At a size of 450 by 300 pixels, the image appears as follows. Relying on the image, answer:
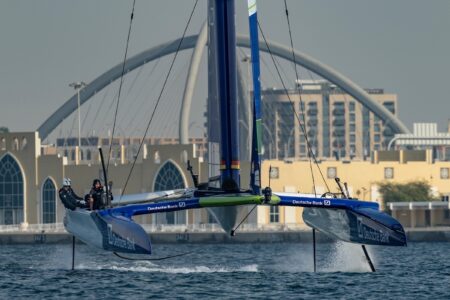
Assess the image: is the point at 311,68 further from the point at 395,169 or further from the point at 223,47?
the point at 223,47

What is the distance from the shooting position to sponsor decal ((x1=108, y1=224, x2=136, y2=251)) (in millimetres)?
33156

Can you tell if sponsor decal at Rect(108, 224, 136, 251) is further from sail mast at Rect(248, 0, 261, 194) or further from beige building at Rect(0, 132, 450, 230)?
beige building at Rect(0, 132, 450, 230)

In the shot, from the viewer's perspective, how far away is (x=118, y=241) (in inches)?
1321

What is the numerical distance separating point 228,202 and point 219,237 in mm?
47524

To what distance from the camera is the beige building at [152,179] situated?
302 feet

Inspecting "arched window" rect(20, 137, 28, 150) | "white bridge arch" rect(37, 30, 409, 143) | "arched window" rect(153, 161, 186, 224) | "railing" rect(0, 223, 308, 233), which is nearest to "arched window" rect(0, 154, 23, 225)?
"arched window" rect(20, 137, 28, 150)

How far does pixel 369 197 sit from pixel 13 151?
2122 centimetres

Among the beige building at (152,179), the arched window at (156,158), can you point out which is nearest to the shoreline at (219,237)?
the beige building at (152,179)

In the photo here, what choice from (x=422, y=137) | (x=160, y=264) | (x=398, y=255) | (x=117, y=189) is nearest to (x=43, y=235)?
(x=117, y=189)

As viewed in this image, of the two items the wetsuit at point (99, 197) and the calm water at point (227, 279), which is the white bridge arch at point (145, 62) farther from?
the wetsuit at point (99, 197)

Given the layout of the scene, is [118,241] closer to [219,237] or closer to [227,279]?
[227,279]

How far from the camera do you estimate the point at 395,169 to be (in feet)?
317

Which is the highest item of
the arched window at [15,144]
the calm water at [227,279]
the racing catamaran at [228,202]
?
the arched window at [15,144]

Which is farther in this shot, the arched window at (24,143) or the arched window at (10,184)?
the arched window at (24,143)
